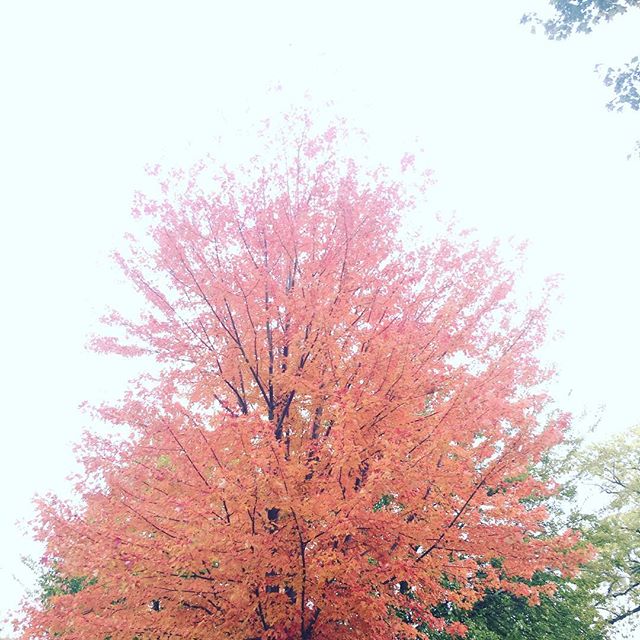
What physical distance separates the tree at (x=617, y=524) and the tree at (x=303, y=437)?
31.4 ft

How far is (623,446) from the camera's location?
18.7m

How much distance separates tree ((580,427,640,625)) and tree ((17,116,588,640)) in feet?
31.4

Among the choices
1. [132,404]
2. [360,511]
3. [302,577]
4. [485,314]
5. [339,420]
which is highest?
[485,314]

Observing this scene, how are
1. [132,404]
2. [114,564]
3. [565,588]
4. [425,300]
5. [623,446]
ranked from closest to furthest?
[114,564] < [132,404] < [425,300] < [565,588] < [623,446]

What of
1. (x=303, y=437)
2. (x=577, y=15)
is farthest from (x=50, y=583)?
(x=577, y=15)

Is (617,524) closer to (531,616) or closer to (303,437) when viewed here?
(531,616)

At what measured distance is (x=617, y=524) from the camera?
50.7ft

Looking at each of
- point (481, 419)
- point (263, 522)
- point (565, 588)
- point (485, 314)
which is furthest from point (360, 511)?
point (565, 588)

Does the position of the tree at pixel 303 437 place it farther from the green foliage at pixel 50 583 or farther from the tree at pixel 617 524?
the tree at pixel 617 524

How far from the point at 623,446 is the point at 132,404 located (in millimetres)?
20788

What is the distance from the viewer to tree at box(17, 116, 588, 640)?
3844mm

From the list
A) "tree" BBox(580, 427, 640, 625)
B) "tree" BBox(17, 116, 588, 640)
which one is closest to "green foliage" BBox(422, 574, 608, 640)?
"tree" BBox(580, 427, 640, 625)

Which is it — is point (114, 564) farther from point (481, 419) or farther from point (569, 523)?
point (569, 523)

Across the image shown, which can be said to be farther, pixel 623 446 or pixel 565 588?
pixel 623 446
